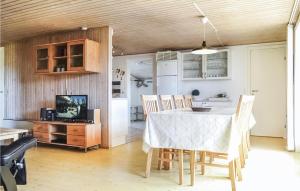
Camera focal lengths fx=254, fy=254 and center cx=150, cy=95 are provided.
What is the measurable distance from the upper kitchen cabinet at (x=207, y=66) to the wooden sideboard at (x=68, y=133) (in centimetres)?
312

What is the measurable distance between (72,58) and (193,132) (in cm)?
316

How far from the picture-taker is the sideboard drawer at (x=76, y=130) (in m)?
4.52

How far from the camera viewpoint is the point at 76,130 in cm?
458

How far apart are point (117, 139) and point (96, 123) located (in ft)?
2.03

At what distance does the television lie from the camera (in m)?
4.82

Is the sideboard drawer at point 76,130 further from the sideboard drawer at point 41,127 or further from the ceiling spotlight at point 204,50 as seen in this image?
the ceiling spotlight at point 204,50

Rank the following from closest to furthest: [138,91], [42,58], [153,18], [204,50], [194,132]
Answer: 1. [194,132]
2. [204,50]
3. [153,18]
4. [42,58]
5. [138,91]

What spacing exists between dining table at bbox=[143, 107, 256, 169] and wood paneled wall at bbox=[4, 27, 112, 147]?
6.80 ft

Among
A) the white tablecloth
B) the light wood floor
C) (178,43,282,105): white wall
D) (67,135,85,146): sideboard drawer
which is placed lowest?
the light wood floor

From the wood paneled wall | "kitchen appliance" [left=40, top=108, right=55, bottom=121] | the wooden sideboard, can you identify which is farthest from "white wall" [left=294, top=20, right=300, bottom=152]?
"kitchen appliance" [left=40, top=108, right=55, bottom=121]

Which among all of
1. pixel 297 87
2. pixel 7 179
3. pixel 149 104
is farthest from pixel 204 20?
pixel 7 179

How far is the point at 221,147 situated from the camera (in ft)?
8.62

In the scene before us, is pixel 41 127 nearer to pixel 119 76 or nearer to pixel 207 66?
pixel 119 76

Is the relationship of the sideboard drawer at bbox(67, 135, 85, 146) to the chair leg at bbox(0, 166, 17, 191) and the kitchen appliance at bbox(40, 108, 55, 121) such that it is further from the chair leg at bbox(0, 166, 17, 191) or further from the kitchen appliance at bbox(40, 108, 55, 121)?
the chair leg at bbox(0, 166, 17, 191)
